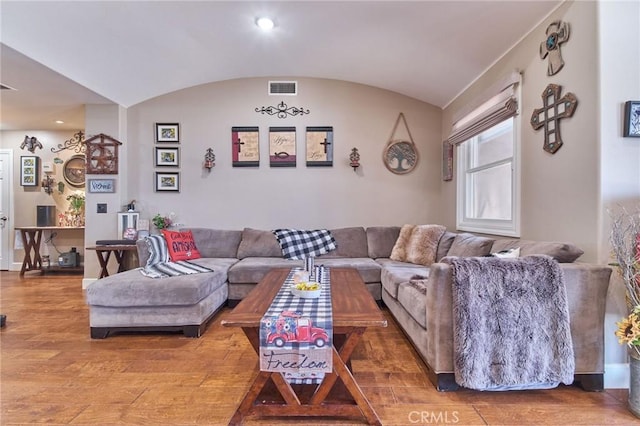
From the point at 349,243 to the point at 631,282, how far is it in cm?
258

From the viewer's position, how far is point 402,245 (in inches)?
145

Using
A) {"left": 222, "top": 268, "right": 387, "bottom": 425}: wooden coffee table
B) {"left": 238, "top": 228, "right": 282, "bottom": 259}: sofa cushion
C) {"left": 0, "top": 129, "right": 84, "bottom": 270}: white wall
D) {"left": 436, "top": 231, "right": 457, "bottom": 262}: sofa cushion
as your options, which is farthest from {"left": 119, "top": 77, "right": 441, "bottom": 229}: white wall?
{"left": 222, "top": 268, "right": 387, "bottom": 425}: wooden coffee table

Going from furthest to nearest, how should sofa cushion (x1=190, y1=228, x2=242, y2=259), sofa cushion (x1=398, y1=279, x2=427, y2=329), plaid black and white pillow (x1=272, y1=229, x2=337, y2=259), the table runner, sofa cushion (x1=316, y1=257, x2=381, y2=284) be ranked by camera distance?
sofa cushion (x1=190, y1=228, x2=242, y2=259) < plaid black and white pillow (x1=272, y1=229, x2=337, y2=259) < sofa cushion (x1=316, y1=257, x2=381, y2=284) < sofa cushion (x1=398, y1=279, x2=427, y2=329) < the table runner

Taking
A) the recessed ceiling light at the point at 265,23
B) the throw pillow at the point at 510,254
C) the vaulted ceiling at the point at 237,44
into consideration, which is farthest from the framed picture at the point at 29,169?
the throw pillow at the point at 510,254

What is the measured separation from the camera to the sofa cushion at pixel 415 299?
1.97 m

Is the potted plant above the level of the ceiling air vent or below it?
below

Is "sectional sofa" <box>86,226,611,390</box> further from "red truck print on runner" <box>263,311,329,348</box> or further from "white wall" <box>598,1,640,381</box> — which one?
"red truck print on runner" <box>263,311,329,348</box>

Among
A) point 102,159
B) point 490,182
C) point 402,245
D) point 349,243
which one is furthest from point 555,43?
point 102,159

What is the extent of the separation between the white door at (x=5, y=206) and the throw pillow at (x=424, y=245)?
667cm

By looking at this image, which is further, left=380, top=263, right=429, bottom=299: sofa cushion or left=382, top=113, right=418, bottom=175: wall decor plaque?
left=382, top=113, right=418, bottom=175: wall decor plaque

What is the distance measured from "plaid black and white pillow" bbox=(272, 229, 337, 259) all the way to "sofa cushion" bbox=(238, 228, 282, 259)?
0.26 feet

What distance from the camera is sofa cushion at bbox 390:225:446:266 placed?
131 inches

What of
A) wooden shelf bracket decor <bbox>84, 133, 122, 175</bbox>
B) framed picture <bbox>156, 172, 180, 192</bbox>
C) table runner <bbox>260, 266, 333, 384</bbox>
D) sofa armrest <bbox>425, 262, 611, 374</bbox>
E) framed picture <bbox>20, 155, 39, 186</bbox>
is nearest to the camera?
table runner <bbox>260, 266, 333, 384</bbox>

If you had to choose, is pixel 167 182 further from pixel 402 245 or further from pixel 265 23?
pixel 402 245
